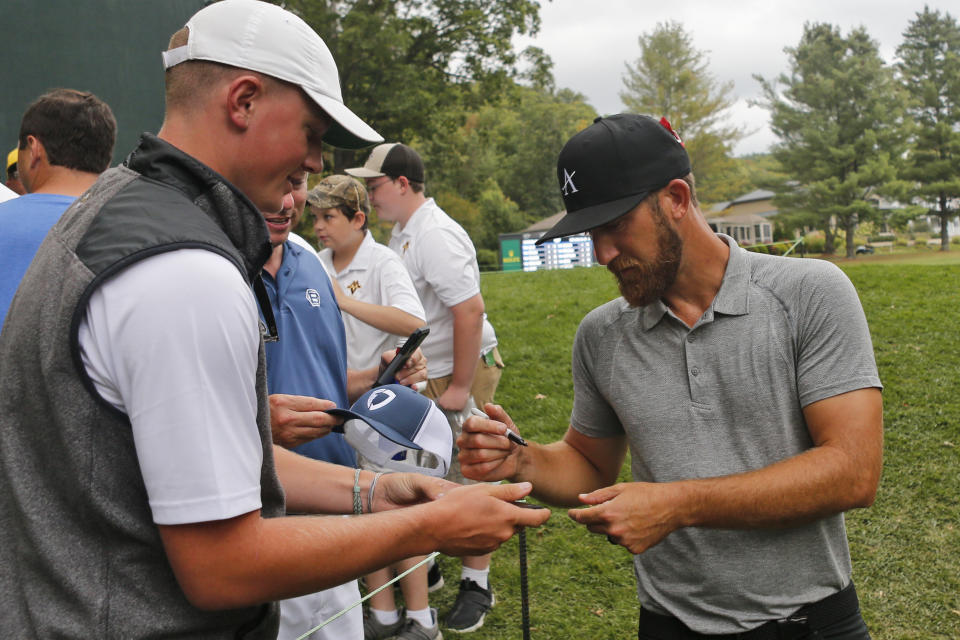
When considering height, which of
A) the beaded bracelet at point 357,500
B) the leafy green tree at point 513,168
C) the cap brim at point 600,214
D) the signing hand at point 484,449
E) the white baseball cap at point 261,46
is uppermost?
the leafy green tree at point 513,168

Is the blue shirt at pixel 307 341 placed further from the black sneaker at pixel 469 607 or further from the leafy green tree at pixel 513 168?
the leafy green tree at pixel 513 168

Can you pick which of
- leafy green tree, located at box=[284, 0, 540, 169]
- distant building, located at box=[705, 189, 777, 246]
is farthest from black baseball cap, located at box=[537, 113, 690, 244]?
distant building, located at box=[705, 189, 777, 246]

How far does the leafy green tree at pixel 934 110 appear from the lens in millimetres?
43562

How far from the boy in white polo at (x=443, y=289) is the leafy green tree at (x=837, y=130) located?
40126 mm

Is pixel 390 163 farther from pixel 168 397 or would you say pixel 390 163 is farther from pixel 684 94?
pixel 684 94

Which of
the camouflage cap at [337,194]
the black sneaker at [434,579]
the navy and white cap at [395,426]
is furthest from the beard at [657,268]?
the black sneaker at [434,579]

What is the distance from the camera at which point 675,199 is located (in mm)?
2379

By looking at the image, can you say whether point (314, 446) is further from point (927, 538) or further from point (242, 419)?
point (927, 538)

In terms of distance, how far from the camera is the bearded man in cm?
208

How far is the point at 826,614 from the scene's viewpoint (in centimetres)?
219

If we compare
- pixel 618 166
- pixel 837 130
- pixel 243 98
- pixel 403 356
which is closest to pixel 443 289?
pixel 403 356

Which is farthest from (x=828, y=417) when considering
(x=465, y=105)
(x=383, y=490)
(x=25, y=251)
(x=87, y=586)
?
(x=465, y=105)

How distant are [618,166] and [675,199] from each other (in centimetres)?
21

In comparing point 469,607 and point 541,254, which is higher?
point 541,254
